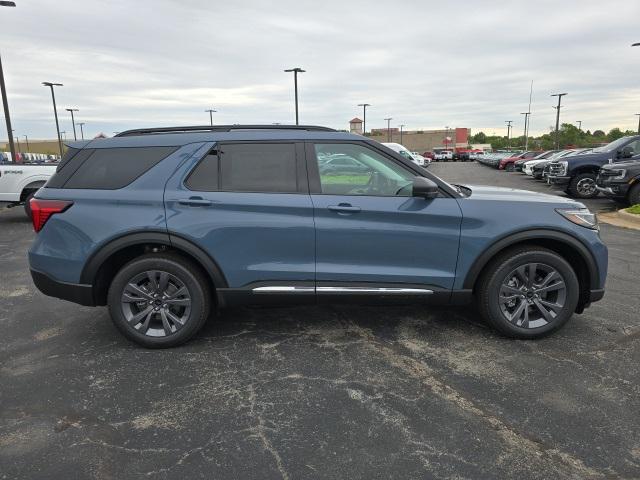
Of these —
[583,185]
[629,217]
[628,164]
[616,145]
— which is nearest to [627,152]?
[616,145]

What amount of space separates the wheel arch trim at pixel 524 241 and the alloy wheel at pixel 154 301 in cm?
227

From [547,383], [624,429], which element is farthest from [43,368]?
[624,429]

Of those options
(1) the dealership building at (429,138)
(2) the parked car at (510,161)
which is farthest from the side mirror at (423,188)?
(1) the dealership building at (429,138)

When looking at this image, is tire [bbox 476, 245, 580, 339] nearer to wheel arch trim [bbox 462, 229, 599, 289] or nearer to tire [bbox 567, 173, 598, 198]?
wheel arch trim [bbox 462, 229, 599, 289]

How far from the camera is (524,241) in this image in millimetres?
3971

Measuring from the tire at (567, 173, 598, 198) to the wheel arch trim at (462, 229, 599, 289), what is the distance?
13525 mm

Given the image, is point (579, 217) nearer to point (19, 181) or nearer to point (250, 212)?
point (250, 212)

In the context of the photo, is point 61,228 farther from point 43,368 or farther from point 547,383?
point 547,383

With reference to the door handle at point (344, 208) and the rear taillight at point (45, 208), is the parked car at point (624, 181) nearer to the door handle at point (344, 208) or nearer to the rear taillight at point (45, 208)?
the door handle at point (344, 208)

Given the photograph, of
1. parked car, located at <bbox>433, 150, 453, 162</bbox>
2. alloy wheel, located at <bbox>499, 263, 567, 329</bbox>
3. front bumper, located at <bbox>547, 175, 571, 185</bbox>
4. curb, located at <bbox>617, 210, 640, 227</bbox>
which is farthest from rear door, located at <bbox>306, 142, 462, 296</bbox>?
parked car, located at <bbox>433, 150, 453, 162</bbox>

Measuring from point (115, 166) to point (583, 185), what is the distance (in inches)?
619

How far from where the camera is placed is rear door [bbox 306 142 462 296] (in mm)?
3779

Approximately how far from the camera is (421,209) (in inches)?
150

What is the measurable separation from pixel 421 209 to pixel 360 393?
1470mm
